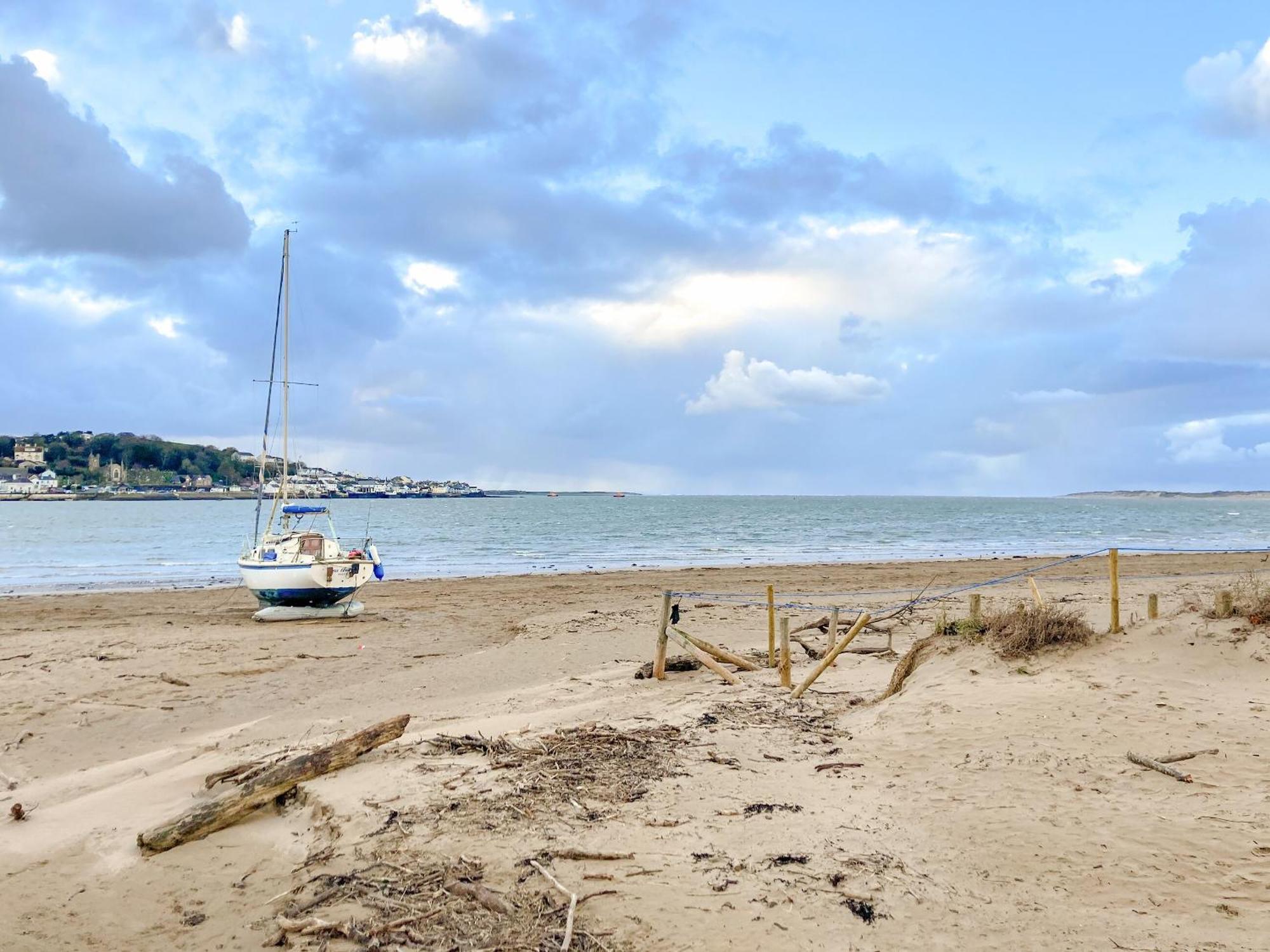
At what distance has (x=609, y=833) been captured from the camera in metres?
5.88

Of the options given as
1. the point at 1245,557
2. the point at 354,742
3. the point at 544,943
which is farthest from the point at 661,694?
the point at 1245,557

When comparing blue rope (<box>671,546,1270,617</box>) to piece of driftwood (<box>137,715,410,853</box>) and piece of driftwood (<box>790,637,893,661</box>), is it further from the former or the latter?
piece of driftwood (<box>137,715,410,853</box>)

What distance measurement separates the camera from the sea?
36125mm

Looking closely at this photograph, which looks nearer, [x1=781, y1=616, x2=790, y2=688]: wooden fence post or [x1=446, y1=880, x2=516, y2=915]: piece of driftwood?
[x1=446, y1=880, x2=516, y2=915]: piece of driftwood

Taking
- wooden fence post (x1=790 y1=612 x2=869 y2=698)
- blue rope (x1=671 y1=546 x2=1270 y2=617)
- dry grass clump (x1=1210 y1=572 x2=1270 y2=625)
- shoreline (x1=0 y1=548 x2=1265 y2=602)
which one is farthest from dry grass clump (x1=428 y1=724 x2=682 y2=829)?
shoreline (x1=0 y1=548 x2=1265 y2=602)

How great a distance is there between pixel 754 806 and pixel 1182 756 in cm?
378

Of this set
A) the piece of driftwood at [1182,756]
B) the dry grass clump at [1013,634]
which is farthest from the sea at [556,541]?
the piece of driftwood at [1182,756]

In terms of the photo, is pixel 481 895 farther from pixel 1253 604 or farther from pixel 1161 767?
pixel 1253 604

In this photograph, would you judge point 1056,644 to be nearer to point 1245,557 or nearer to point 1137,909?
point 1137,909

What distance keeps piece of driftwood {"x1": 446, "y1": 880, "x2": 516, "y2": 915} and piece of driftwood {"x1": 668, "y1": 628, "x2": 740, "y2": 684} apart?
243 inches

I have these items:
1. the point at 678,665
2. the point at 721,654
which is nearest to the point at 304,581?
the point at 678,665

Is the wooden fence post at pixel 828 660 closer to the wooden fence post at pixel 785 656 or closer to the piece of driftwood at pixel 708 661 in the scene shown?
the wooden fence post at pixel 785 656

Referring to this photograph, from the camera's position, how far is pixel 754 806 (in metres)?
6.38

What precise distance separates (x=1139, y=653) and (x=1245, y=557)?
36858mm
